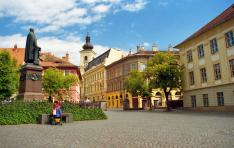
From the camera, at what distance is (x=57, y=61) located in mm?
63875

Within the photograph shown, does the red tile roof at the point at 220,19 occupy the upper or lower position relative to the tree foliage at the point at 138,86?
upper

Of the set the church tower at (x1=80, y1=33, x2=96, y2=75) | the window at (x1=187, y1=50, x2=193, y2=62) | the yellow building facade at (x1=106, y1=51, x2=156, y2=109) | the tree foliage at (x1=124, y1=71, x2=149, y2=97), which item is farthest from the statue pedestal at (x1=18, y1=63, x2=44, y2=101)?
the church tower at (x1=80, y1=33, x2=96, y2=75)

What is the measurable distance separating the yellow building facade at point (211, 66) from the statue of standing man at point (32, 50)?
21.3 meters

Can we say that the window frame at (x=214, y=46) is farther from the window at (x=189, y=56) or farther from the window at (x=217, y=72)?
the window at (x=189, y=56)

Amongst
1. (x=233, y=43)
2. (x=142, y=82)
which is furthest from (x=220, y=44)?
(x=142, y=82)

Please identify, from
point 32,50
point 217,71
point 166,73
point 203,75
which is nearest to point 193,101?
point 203,75

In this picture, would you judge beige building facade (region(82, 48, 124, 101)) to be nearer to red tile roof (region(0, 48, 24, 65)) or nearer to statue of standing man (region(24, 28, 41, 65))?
red tile roof (region(0, 48, 24, 65))

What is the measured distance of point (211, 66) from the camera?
31578mm

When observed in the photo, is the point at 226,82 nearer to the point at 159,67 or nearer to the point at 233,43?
the point at 233,43

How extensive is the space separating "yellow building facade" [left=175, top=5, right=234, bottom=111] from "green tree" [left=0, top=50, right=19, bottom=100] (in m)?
27.6

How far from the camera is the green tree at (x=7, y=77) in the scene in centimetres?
4016

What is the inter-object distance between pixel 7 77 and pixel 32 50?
24.6m

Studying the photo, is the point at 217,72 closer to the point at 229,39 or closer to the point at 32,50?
the point at 229,39

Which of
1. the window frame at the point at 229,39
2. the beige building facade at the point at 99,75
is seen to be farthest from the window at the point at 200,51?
the beige building facade at the point at 99,75
